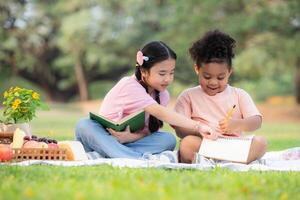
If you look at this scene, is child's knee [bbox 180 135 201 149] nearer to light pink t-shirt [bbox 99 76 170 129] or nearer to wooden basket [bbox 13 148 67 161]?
light pink t-shirt [bbox 99 76 170 129]

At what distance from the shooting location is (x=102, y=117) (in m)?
5.06

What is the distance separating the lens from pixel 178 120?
16.3 ft

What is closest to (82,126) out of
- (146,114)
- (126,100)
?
(126,100)

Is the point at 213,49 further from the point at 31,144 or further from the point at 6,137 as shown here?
the point at 6,137

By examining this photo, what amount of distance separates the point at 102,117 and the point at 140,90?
381 mm

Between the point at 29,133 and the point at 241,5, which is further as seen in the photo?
the point at 241,5

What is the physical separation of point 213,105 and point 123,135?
2.51 ft

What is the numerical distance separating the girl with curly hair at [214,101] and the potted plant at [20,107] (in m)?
1.17

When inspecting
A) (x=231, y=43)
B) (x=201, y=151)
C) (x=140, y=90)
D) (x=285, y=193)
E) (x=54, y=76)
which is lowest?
(x=285, y=193)

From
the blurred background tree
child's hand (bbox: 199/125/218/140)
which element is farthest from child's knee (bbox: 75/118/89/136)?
the blurred background tree

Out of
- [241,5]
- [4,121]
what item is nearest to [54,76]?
[241,5]

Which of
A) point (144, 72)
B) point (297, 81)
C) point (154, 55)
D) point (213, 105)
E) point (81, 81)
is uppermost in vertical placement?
point (81, 81)

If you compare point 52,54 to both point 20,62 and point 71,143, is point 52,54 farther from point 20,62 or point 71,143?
point 71,143

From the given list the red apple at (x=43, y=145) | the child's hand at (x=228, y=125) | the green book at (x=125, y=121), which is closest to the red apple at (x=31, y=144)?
the red apple at (x=43, y=145)
